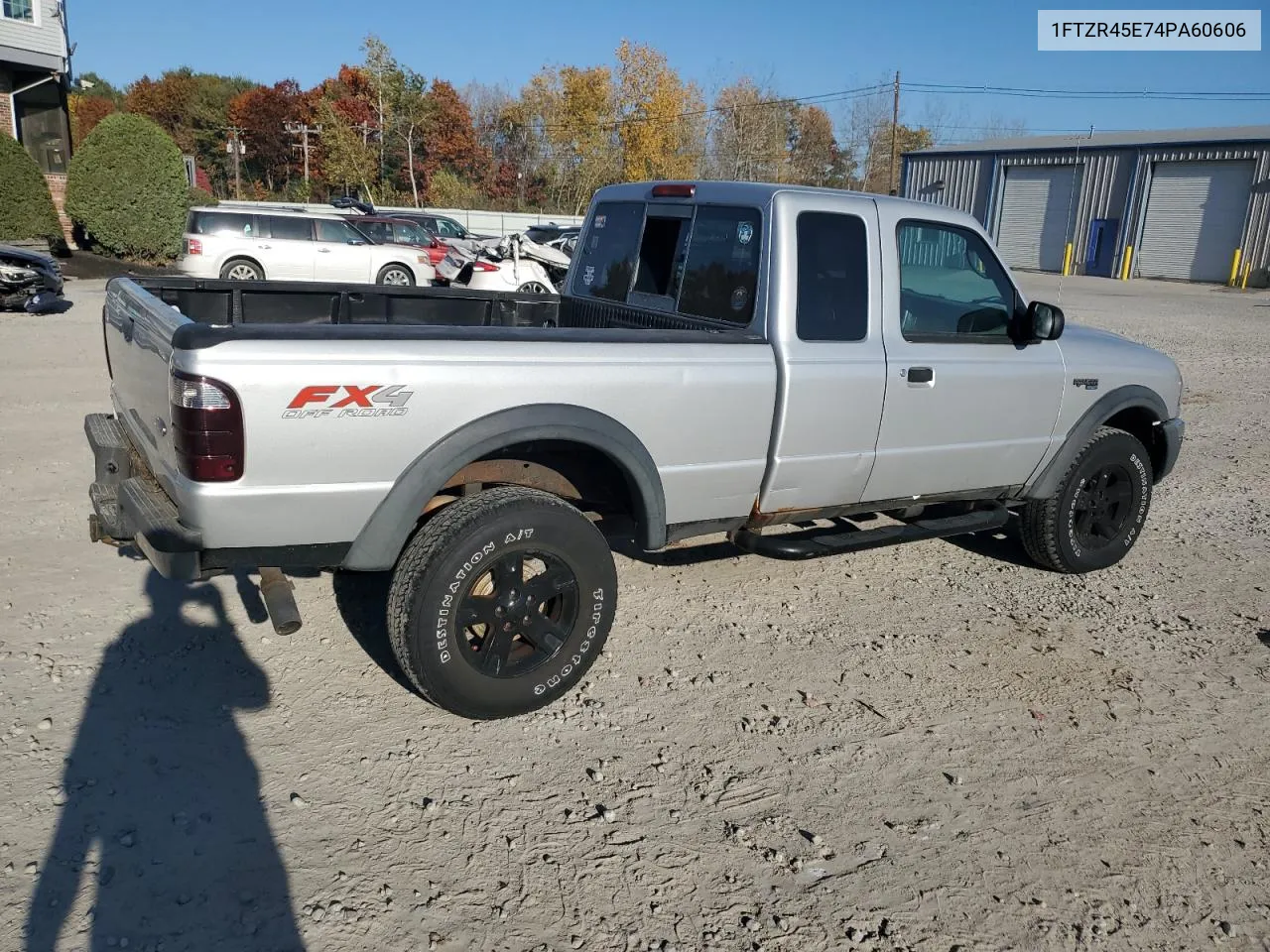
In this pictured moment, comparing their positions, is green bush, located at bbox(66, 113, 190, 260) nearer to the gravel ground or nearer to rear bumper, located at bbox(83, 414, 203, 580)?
the gravel ground

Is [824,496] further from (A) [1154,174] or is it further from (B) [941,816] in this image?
(A) [1154,174]

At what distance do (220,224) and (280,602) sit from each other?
15996mm

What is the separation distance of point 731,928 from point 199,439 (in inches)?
86.1

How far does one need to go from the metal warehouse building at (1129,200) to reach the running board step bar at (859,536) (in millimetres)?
34509

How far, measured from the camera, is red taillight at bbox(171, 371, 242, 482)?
3117mm

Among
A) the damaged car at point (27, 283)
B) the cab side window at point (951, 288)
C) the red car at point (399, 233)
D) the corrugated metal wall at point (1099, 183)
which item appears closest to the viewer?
the cab side window at point (951, 288)

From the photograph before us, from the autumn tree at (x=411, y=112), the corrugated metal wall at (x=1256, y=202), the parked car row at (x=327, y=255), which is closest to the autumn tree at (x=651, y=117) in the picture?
the autumn tree at (x=411, y=112)

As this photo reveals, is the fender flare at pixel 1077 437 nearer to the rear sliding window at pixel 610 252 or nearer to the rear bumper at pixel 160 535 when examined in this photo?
the rear sliding window at pixel 610 252

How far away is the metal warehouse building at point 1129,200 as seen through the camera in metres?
33.7

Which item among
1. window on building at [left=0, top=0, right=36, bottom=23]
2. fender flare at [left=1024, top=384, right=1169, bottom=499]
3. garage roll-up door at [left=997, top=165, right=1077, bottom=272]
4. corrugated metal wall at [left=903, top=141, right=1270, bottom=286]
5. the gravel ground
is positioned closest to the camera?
the gravel ground

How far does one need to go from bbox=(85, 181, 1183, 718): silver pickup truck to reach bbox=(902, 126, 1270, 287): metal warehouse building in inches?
1342

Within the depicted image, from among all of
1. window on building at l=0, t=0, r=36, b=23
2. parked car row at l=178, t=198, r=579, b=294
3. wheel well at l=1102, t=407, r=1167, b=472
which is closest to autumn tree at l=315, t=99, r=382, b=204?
window on building at l=0, t=0, r=36, b=23

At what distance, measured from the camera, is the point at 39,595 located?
468cm

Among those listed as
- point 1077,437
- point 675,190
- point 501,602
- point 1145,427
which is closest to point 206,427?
point 501,602
